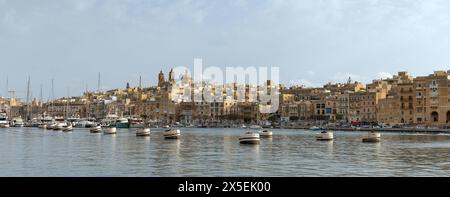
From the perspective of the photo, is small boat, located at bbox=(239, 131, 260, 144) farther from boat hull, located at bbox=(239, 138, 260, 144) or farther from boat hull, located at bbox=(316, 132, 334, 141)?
boat hull, located at bbox=(316, 132, 334, 141)

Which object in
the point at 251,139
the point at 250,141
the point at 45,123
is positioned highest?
the point at 45,123

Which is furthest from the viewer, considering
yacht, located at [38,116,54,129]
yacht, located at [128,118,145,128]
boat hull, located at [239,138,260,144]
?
yacht, located at [128,118,145,128]

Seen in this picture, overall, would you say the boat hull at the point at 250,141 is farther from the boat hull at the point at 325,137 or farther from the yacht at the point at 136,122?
the yacht at the point at 136,122

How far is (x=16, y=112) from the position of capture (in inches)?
7746

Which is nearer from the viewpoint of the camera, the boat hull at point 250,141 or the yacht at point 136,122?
the boat hull at point 250,141

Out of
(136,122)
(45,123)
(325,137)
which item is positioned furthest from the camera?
(136,122)

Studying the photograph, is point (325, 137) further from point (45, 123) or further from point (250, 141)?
point (45, 123)

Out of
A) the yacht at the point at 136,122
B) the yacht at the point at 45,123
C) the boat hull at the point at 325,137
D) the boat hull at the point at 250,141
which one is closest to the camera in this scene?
the boat hull at the point at 250,141

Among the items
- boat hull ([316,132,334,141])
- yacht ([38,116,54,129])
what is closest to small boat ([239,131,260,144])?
boat hull ([316,132,334,141])

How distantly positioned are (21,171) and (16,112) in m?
181

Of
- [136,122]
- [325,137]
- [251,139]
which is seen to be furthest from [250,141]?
[136,122]

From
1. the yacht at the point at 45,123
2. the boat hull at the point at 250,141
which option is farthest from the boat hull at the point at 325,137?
the yacht at the point at 45,123
